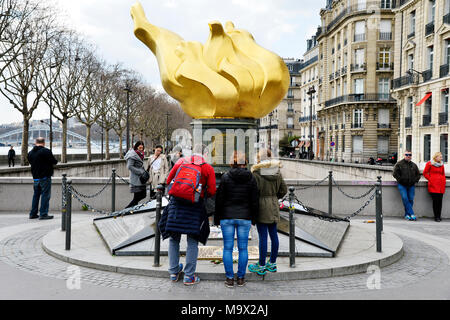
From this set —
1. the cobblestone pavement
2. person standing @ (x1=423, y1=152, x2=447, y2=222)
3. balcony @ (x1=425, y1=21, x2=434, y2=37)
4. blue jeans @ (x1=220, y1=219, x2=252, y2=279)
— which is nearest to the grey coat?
the cobblestone pavement

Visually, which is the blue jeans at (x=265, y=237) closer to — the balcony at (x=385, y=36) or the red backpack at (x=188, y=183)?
the red backpack at (x=188, y=183)

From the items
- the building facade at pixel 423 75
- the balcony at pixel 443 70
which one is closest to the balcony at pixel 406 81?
the building facade at pixel 423 75

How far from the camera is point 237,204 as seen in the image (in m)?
5.66

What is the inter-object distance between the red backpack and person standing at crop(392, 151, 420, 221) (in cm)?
794

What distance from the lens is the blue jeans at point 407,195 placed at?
11.9 m

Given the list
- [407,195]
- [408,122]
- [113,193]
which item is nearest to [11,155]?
[113,193]

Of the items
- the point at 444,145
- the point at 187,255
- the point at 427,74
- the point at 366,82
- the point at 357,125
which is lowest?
the point at 187,255

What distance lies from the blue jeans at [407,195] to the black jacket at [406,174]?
0.47 feet

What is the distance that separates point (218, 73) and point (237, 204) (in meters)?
4.34

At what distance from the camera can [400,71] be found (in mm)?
38531

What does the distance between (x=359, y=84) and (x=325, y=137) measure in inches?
423

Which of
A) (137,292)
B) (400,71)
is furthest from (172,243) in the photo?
(400,71)

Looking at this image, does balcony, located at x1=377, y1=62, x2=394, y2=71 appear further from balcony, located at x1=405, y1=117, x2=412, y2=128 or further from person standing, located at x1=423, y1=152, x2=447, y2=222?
person standing, located at x1=423, y1=152, x2=447, y2=222

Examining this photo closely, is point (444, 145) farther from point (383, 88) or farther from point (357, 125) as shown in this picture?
point (383, 88)
